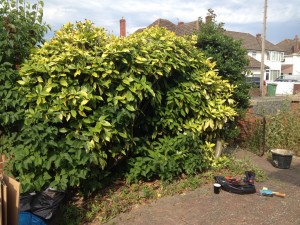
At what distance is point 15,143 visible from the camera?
3623mm

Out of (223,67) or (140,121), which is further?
(223,67)

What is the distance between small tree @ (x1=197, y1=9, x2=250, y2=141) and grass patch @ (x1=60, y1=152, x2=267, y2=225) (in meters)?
1.74

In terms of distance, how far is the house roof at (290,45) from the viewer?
175 ft

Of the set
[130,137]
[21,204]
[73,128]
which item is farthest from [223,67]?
[21,204]

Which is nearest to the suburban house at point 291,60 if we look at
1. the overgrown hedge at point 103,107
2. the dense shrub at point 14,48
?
the overgrown hedge at point 103,107

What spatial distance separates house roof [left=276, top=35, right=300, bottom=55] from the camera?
53.3 metres

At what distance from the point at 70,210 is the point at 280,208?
2710 mm

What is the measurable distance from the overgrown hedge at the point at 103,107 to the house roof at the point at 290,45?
178ft

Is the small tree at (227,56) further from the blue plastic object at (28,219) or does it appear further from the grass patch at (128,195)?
the blue plastic object at (28,219)

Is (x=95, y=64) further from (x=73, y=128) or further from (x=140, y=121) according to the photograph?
(x=140, y=121)

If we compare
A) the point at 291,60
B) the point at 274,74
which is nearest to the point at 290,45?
the point at 291,60

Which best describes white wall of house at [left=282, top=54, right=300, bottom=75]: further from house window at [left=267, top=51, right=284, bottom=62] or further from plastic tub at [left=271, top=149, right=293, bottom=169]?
plastic tub at [left=271, top=149, right=293, bottom=169]

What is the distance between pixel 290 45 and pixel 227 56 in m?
56.0

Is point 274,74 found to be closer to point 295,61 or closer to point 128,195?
point 295,61
